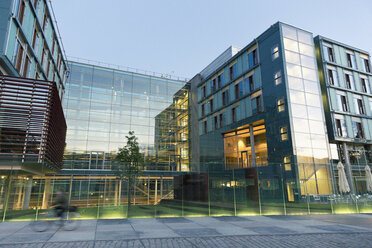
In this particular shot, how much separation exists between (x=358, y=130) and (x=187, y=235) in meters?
30.7

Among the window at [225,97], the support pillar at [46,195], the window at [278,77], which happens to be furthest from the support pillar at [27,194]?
the window at [225,97]

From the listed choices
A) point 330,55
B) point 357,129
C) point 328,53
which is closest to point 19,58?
point 328,53

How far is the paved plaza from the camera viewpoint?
7855 mm

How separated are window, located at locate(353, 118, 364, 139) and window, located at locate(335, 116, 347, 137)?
2005 mm

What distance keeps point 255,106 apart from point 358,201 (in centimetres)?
1517

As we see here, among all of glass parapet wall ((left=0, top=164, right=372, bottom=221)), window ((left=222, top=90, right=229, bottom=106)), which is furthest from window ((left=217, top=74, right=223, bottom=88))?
glass parapet wall ((left=0, top=164, right=372, bottom=221))

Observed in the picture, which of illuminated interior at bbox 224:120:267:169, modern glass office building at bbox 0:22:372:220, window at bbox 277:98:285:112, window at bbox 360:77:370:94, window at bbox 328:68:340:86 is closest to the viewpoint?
modern glass office building at bbox 0:22:372:220

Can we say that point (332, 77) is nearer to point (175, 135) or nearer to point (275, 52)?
point (275, 52)

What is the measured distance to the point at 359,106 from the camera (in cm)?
3212

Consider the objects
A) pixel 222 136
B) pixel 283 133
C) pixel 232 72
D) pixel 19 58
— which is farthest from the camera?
pixel 222 136

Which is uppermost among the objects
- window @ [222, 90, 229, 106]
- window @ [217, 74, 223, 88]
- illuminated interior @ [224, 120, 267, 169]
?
window @ [217, 74, 223, 88]

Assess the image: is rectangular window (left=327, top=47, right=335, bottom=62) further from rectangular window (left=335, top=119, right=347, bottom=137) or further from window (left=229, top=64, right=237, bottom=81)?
window (left=229, top=64, right=237, bottom=81)

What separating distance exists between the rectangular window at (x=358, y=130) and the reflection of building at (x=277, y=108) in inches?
248

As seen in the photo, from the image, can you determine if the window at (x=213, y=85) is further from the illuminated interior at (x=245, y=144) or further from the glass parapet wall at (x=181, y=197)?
Answer: the glass parapet wall at (x=181, y=197)
